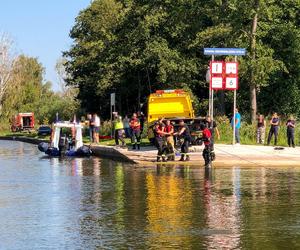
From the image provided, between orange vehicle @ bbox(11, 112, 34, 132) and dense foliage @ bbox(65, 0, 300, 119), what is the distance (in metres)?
23.9

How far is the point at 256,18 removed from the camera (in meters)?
38.8

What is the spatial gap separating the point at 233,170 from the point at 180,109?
1053cm

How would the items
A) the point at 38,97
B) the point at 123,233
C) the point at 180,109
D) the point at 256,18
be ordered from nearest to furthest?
the point at 123,233 → the point at 180,109 → the point at 256,18 → the point at 38,97

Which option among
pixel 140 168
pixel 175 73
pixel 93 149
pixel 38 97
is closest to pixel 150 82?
pixel 175 73

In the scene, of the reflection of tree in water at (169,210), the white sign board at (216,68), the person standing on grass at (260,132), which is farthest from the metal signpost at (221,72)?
the reflection of tree in water at (169,210)

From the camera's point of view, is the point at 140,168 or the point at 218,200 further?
the point at 140,168

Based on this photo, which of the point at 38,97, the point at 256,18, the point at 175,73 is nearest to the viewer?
the point at 256,18

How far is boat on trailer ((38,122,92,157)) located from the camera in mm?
29703

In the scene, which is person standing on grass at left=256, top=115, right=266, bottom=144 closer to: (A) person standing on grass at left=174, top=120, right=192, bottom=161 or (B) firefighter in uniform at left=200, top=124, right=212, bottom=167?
A: (A) person standing on grass at left=174, top=120, right=192, bottom=161

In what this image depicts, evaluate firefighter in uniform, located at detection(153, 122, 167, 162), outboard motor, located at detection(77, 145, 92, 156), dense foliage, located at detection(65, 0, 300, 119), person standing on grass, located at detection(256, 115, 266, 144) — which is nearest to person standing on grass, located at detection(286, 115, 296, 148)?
person standing on grass, located at detection(256, 115, 266, 144)

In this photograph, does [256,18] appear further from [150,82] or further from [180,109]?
[150,82]

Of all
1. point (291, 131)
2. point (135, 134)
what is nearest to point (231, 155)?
point (291, 131)

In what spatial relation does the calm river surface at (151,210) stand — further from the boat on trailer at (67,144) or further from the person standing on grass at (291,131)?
the person standing on grass at (291,131)

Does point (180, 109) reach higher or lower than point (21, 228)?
higher
